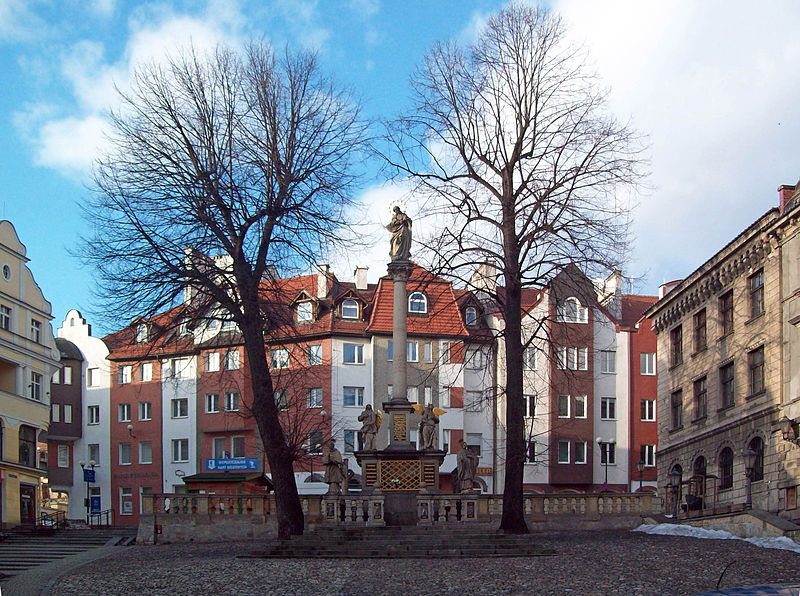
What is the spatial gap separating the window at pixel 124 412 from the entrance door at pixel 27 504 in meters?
16.1

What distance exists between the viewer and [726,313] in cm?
4081

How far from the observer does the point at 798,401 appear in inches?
1296

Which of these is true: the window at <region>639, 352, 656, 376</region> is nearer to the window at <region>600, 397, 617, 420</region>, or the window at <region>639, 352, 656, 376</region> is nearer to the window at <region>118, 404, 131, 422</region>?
the window at <region>600, 397, 617, 420</region>

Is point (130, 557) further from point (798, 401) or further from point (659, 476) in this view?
point (659, 476)

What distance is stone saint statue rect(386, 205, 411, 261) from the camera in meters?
32.2

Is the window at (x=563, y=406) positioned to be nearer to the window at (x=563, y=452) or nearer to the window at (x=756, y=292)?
the window at (x=563, y=452)

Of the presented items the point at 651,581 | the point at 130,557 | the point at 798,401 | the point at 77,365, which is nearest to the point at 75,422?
the point at 77,365

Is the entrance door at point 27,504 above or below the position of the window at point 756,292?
below

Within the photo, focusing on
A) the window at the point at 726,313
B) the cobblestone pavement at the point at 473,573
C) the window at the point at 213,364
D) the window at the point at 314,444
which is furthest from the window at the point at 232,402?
the cobblestone pavement at the point at 473,573

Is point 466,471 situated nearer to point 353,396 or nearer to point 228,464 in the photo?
point 228,464

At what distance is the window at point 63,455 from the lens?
67125 millimetres

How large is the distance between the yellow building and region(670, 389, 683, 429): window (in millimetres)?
29373

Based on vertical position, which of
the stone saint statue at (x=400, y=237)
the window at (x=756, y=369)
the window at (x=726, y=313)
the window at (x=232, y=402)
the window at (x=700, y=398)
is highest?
the stone saint statue at (x=400, y=237)

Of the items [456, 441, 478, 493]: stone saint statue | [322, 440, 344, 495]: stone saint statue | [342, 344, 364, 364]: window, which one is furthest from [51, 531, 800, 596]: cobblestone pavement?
[342, 344, 364, 364]: window
